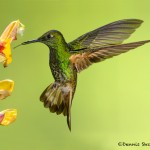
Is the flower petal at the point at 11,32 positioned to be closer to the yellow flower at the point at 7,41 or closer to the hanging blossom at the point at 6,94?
the yellow flower at the point at 7,41

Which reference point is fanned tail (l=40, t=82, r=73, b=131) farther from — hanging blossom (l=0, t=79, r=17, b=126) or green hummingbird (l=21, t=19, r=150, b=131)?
hanging blossom (l=0, t=79, r=17, b=126)

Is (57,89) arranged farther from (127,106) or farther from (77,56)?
(127,106)

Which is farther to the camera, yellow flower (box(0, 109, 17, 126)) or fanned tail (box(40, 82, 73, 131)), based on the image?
fanned tail (box(40, 82, 73, 131))

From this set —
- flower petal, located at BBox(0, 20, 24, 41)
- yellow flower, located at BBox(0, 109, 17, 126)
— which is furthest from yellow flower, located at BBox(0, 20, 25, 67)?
yellow flower, located at BBox(0, 109, 17, 126)

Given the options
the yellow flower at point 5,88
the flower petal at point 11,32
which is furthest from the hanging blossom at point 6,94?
the flower petal at point 11,32

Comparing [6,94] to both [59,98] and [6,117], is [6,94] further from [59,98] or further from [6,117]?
[59,98]

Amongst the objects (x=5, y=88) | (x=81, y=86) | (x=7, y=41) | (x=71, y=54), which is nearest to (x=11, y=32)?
(x=7, y=41)

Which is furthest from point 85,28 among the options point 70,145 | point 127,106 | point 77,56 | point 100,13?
point 70,145
